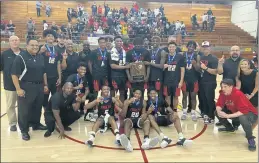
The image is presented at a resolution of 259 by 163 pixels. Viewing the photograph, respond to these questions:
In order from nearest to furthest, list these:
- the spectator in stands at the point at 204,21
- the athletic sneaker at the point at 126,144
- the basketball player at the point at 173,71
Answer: the athletic sneaker at the point at 126,144, the basketball player at the point at 173,71, the spectator in stands at the point at 204,21

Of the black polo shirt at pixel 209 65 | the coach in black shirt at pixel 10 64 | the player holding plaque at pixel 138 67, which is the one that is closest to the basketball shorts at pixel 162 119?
the player holding plaque at pixel 138 67

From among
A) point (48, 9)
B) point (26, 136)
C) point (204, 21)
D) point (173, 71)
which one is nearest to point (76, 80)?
point (26, 136)

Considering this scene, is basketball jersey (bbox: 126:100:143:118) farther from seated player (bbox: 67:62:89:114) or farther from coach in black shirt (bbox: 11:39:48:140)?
coach in black shirt (bbox: 11:39:48:140)

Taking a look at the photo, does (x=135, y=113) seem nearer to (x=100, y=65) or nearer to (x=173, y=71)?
(x=173, y=71)

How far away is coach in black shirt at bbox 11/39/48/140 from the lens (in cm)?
418

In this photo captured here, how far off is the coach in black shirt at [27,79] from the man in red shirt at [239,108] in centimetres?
337

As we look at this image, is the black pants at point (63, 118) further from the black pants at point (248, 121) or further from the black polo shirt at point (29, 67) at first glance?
the black pants at point (248, 121)

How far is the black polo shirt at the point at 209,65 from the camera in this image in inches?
204

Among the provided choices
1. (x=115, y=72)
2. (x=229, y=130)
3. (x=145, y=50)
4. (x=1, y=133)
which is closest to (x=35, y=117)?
(x=1, y=133)

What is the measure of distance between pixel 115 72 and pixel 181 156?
2.36 m

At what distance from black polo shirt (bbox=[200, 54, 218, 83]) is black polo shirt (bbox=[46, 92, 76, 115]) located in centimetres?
287

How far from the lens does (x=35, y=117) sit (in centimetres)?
478

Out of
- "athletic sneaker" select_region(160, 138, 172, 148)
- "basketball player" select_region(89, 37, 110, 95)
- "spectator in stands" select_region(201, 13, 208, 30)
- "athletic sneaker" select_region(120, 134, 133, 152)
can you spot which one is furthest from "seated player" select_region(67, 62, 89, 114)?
"spectator in stands" select_region(201, 13, 208, 30)

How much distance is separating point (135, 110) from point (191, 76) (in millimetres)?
1693
